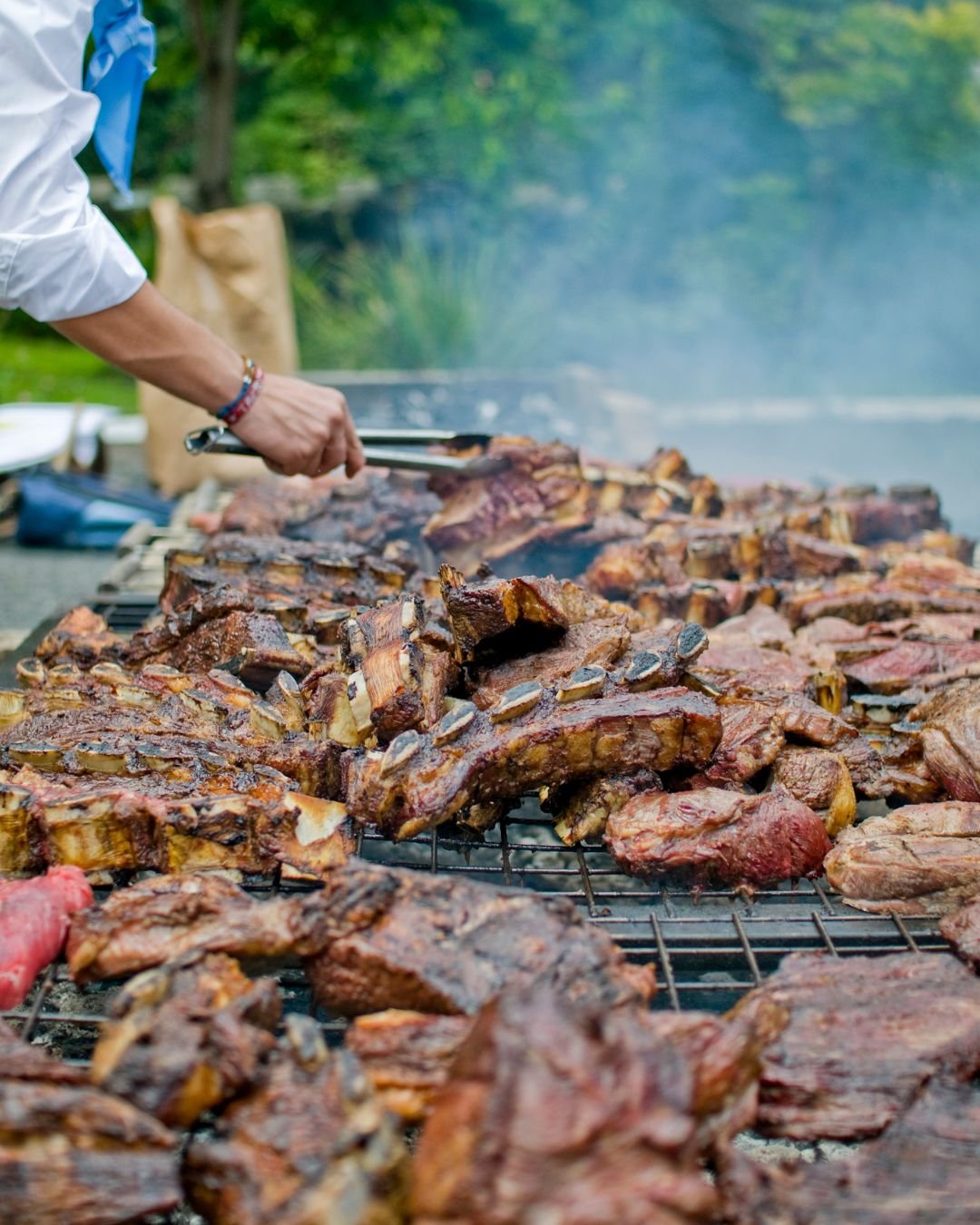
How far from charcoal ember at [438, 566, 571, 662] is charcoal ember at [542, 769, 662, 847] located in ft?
1.39

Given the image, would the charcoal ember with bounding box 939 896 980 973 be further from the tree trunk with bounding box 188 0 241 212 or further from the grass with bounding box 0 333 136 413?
the grass with bounding box 0 333 136 413

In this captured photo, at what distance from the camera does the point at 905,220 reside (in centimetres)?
1469

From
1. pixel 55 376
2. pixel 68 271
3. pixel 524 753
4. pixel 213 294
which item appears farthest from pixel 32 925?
pixel 55 376

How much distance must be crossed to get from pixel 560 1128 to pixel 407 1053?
0.42 m

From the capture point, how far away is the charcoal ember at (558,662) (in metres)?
2.62

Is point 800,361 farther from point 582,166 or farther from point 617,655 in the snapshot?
point 617,655

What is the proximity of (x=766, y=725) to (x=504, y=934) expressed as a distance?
1.08 meters

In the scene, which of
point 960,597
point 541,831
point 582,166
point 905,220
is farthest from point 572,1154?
point 582,166

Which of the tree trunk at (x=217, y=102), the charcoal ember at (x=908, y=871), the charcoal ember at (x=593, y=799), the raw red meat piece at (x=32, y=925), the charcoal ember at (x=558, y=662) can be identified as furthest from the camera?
the tree trunk at (x=217, y=102)

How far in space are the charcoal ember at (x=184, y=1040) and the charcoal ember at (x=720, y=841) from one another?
2.89 ft

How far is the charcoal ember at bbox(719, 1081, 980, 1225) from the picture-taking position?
138 centimetres

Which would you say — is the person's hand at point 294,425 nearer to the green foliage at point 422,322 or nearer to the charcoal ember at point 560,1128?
the charcoal ember at point 560,1128

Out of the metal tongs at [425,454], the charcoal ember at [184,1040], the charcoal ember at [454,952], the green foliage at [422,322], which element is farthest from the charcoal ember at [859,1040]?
the green foliage at [422,322]

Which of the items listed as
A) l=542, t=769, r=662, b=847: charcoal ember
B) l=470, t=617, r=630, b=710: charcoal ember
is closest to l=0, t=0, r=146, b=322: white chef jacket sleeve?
l=470, t=617, r=630, b=710: charcoal ember
